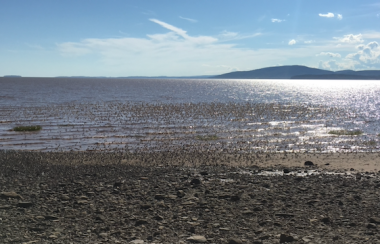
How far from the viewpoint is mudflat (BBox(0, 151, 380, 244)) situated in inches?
342

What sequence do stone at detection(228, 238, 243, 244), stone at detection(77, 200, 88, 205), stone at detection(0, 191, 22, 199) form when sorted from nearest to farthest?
1. stone at detection(228, 238, 243, 244)
2. stone at detection(77, 200, 88, 205)
3. stone at detection(0, 191, 22, 199)

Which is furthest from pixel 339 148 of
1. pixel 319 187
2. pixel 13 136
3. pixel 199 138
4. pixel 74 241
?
pixel 13 136

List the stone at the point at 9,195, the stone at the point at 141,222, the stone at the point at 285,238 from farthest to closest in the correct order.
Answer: the stone at the point at 9,195 → the stone at the point at 141,222 → the stone at the point at 285,238

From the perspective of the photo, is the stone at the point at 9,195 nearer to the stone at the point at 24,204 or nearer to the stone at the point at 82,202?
the stone at the point at 24,204

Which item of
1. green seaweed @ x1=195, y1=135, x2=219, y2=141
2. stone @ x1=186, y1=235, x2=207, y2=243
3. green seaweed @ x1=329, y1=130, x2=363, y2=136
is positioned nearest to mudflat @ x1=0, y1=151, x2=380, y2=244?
stone @ x1=186, y1=235, x2=207, y2=243

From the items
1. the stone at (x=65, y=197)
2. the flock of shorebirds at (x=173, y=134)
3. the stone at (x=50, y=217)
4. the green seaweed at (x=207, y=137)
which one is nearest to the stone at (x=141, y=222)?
the stone at (x=50, y=217)

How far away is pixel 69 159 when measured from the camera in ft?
64.3

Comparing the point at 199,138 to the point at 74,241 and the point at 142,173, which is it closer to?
the point at 142,173

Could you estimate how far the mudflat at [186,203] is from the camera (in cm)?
869

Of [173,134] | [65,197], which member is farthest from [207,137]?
[65,197]

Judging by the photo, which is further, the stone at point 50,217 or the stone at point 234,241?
the stone at point 50,217

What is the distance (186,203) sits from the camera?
10992 millimetres

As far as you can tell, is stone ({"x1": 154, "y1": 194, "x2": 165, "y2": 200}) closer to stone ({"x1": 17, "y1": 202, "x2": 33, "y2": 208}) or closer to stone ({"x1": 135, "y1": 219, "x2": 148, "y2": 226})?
stone ({"x1": 135, "y1": 219, "x2": 148, "y2": 226})

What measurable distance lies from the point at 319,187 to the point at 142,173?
7.64 m
